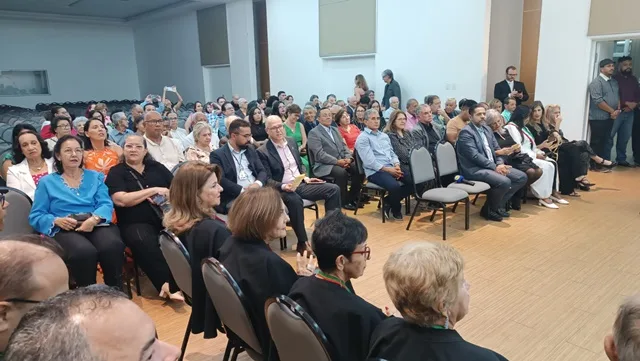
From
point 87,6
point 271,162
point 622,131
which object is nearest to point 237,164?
point 271,162

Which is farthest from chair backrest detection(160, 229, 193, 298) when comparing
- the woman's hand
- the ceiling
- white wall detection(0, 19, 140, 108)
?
white wall detection(0, 19, 140, 108)

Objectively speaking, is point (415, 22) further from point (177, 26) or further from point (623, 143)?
point (177, 26)

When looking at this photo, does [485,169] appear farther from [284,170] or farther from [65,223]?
[65,223]

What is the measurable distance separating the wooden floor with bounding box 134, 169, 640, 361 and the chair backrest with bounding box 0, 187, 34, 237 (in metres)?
0.95

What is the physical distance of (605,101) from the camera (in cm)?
720

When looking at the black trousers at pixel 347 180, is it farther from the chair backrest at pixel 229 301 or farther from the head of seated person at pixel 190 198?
the chair backrest at pixel 229 301

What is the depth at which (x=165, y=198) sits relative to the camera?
132 inches

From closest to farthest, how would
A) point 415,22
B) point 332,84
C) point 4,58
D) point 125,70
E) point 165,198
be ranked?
1. point 165,198
2. point 415,22
3. point 332,84
4. point 4,58
5. point 125,70

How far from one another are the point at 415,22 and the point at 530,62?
2.57 m

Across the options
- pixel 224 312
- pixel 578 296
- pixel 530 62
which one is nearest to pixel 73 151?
pixel 224 312

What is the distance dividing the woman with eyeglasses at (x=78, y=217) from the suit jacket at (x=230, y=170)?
3.24 feet

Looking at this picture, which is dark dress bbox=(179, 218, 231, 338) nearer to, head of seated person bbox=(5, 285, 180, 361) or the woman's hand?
the woman's hand

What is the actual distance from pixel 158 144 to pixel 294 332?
11.1 feet

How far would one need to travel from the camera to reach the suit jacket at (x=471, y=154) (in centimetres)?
487
